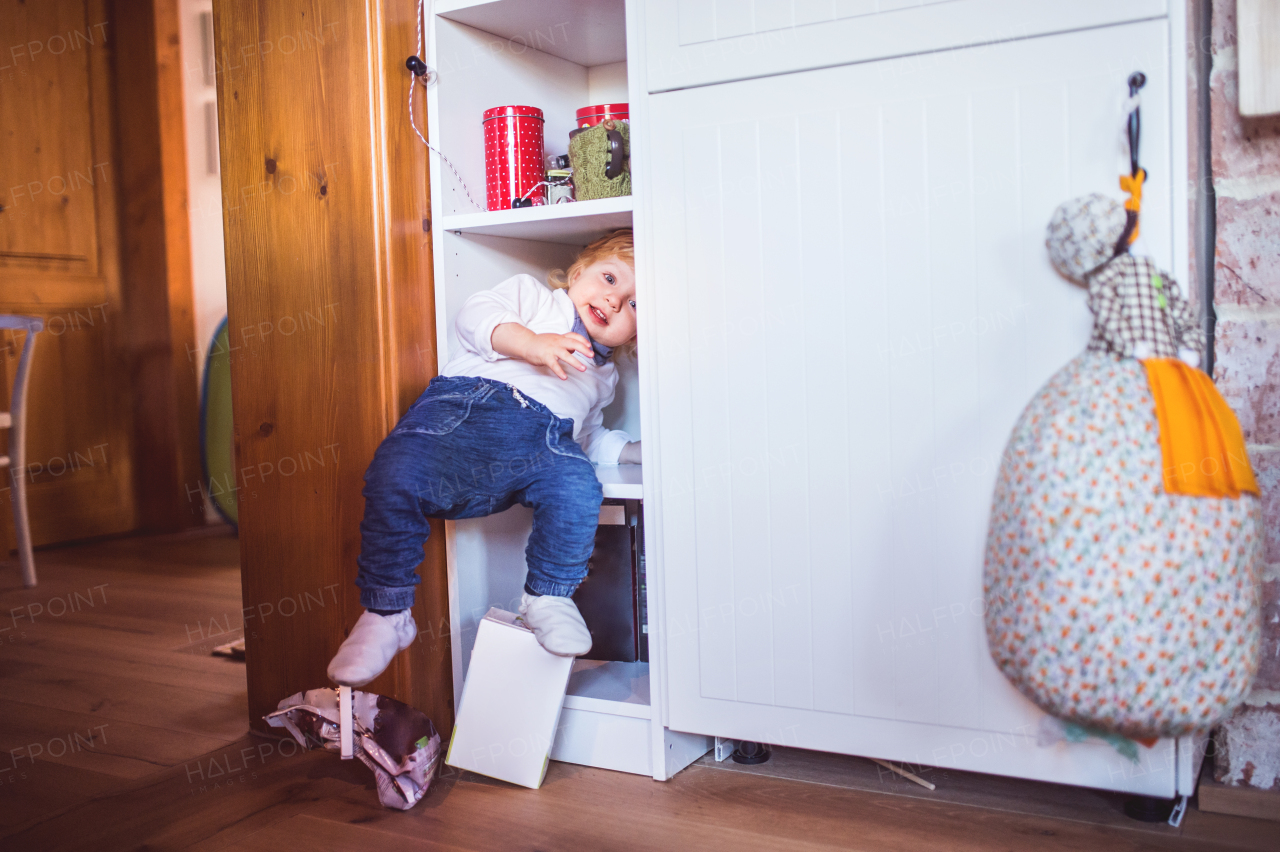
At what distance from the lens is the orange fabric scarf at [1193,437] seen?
922mm

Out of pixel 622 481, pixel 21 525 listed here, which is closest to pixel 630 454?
pixel 622 481

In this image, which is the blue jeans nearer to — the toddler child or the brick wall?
the toddler child

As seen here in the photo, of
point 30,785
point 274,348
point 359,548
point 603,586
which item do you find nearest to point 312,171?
point 274,348

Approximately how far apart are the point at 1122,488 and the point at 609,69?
3.90ft

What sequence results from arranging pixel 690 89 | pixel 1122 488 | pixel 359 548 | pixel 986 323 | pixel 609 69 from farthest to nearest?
pixel 609 69 < pixel 359 548 < pixel 690 89 < pixel 986 323 < pixel 1122 488

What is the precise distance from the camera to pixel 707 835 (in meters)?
1.12

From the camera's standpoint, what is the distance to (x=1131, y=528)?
92 cm

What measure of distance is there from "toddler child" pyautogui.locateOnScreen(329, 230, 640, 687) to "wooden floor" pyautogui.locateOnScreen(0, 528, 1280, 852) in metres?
0.20

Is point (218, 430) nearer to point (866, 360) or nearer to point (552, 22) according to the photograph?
point (552, 22)

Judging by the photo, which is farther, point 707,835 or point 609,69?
point 609,69

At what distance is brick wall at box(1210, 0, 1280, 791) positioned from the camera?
3.57ft

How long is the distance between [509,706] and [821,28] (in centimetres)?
95

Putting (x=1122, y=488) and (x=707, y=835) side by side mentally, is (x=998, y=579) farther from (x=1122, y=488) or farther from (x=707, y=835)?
(x=707, y=835)

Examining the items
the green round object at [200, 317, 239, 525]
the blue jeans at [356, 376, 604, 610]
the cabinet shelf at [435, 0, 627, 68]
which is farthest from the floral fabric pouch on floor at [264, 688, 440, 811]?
the green round object at [200, 317, 239, 525]
